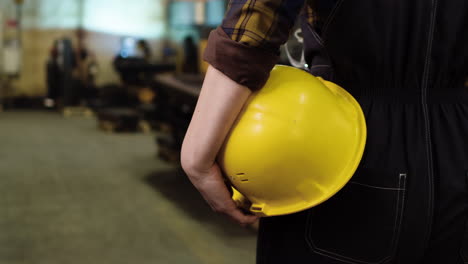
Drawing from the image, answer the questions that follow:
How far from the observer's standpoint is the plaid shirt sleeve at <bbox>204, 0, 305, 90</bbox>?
2.06ft

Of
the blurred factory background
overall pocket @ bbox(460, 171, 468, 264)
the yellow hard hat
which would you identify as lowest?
the blurred factory background

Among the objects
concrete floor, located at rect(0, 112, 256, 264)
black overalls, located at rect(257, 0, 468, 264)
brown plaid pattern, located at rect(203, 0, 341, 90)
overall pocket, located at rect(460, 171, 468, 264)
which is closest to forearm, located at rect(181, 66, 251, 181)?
brown plaid pattern, located at rect(203, 0, 341, 90)

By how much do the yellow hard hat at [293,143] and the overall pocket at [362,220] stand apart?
3cm

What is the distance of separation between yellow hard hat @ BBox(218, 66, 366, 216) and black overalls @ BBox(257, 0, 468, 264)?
1.3 inches

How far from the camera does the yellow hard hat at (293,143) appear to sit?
698 mm

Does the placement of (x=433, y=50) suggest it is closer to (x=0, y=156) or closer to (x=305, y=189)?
(x=305, y=189)

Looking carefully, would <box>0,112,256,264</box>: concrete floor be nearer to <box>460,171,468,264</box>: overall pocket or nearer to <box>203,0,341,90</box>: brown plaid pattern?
<box>460,171,468,264</box>: overall pocket

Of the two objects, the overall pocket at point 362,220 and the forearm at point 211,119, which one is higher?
the forearm at point 211,119

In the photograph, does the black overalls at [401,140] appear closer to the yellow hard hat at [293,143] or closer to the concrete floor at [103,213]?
the yellow hard hat at [293,143]

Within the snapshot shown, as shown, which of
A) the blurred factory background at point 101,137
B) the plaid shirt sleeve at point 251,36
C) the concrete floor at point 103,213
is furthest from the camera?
the blurred factory background at point 101,137

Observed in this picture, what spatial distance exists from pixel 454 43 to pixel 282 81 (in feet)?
0.92

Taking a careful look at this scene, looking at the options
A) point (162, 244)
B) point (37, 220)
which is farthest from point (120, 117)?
point (162, 244)

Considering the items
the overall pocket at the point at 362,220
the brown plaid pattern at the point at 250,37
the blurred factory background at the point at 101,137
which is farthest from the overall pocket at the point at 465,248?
the blurred factory background at the point at 101,137

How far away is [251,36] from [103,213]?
9.24 feet
